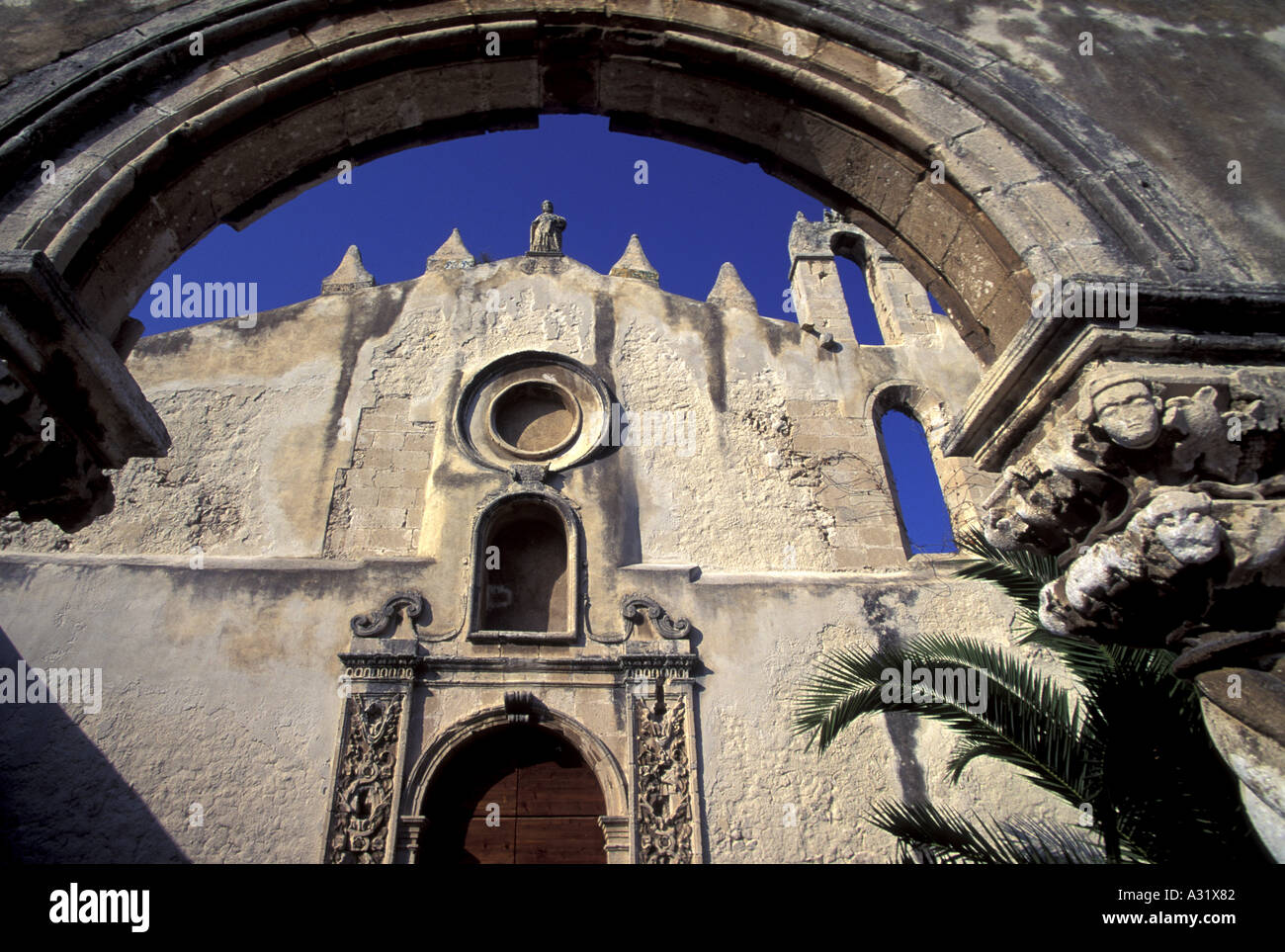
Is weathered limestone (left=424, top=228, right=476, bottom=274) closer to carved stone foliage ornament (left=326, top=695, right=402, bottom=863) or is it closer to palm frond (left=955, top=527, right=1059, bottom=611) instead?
carved stone foliage ornament (left=326, top=695, right=402, bottom=863)

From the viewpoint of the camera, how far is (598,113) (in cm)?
394

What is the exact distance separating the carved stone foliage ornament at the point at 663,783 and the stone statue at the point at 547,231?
6657 millimetres

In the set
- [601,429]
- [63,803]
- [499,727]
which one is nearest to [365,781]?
[499,727]

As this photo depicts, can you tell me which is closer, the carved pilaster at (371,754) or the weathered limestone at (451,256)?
the carved pilaster at (371,754)

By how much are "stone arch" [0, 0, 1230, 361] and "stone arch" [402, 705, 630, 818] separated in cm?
516

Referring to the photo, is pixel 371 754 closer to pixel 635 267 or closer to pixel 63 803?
pixel 63 803

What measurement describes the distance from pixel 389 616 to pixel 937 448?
6.88 metres

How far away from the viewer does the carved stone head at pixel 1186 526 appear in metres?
2.20

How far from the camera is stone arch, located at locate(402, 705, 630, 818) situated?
7039mm

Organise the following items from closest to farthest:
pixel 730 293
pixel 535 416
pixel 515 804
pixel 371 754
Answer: pixel 371 754, pixel 515 804, pixel 535 416, pixel 730 293

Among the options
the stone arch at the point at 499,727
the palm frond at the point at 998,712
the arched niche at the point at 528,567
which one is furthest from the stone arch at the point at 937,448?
the stone arch at the point at 499,727

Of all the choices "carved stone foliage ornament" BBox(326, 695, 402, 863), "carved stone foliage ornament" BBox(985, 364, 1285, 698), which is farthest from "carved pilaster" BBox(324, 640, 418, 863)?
"carved stone foliage ornament" BBox(985, 364, 1285, 698)

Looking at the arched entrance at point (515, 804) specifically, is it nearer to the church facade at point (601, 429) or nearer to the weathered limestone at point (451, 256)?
the church facade at point (601, 429)
